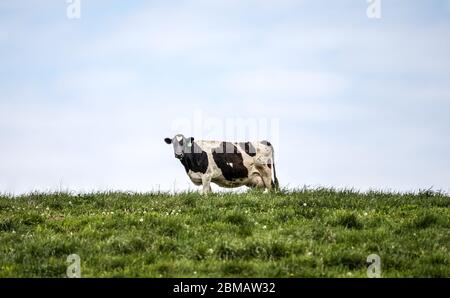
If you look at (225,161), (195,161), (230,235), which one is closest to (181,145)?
(195,161)

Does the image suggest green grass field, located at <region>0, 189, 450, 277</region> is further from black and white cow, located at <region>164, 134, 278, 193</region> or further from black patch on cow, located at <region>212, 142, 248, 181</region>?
black patch on cow, located at <region>212, 142, 248, 181</region>

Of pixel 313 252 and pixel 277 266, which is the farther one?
pixel 313 252

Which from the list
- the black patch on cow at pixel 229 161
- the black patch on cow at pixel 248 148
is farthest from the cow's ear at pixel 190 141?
the black patch on cow at pixel 248 148

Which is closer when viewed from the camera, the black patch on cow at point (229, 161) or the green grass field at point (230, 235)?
the green grass field at point (230, 235)

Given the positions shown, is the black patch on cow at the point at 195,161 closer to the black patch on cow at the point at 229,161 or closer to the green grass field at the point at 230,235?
the black patch on cow at the point at 229,161

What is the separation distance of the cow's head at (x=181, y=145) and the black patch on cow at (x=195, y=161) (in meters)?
0.13

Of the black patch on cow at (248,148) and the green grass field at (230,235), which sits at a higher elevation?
the black patch on cow at (248,148)

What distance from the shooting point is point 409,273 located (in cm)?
1315

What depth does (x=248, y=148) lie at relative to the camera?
27906 mm

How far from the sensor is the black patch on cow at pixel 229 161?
26.9 m
